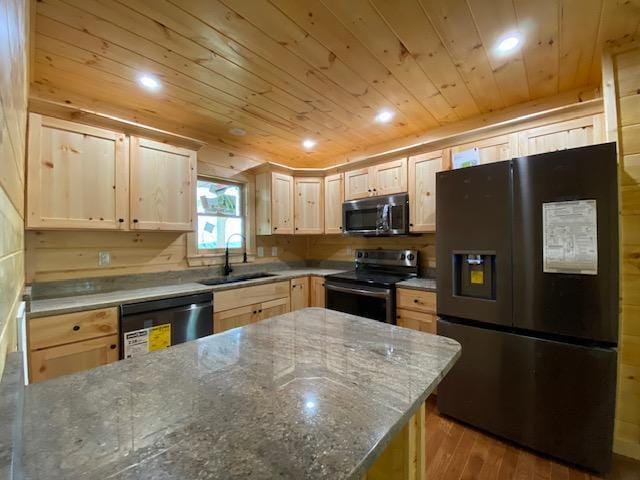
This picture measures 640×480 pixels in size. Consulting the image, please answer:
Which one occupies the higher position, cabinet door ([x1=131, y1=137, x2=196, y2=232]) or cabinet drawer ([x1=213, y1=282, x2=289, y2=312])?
cabinet door ([x1=131, y1=137, x2=196, y2=232])

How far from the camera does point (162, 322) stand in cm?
209

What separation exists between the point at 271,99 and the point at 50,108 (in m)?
1.46

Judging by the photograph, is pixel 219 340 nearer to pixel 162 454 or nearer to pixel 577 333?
pixel 162 454

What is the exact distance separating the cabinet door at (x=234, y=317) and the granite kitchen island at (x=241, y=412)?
4.88 feet

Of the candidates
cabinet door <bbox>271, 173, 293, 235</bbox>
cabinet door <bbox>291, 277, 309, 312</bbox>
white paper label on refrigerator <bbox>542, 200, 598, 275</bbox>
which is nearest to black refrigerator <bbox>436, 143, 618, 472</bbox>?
white paper label on refrigerator <bbox>542, 200, 598, 275</bbox>

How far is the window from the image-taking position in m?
2.99

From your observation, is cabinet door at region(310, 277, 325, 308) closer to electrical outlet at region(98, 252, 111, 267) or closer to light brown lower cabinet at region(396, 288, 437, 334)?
light brown lower cabinet at region(396, 288, 437, 334)

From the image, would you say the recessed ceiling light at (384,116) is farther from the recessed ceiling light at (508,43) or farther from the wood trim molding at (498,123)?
the recessed ceiling light at (508,43)

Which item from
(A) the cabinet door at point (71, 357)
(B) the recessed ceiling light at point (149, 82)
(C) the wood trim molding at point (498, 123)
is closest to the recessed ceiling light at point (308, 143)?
(C) the wood trim molding at point (498, 123)

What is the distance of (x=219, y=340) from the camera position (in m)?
1.08

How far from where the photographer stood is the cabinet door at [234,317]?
8.03ft

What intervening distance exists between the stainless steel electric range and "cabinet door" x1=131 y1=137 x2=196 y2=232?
1539 mm

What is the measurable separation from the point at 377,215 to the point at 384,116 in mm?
944

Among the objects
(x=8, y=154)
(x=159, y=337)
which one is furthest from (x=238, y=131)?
(x=8, y=154)
